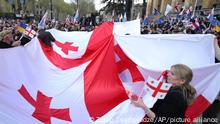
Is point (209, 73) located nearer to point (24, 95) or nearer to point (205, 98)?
point (205, 98)

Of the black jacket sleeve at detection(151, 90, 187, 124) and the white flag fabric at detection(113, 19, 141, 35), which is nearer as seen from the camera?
the black jacket sleeve at detection(151, 90, 187, 124)

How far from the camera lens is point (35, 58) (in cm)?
545

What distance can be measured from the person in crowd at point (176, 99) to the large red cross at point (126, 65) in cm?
217

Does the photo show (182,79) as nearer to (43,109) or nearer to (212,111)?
(212,111)

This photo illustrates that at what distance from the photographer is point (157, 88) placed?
10.3 feet

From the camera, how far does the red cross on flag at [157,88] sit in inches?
119

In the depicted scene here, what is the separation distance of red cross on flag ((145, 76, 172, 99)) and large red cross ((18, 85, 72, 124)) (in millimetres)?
1635

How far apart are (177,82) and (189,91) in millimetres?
156

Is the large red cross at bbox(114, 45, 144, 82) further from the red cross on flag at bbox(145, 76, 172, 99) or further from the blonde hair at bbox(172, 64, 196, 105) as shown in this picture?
the blonde hair at bbox(172, 64, 196, 105)

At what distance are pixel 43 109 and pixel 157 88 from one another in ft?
7.29

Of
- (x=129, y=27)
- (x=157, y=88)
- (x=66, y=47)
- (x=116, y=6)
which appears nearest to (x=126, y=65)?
(x=66, y=47)

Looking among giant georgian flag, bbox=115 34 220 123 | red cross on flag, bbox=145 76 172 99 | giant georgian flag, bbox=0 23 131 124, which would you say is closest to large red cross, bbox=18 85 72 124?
giant georgian flag, bbox=0 23 131 124

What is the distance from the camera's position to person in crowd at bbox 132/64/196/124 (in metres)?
2.60

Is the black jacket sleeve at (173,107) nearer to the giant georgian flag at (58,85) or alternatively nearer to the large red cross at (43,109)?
the giant georgian flag at (58,85)
